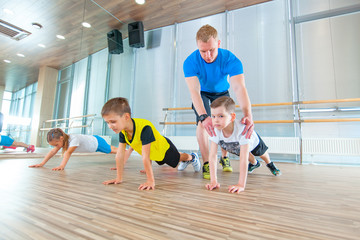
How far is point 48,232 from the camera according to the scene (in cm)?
42

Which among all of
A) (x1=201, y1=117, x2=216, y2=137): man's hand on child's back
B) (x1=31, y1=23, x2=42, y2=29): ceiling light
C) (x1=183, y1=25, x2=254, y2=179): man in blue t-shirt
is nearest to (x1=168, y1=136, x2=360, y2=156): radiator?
(x1=183, y1=25, x2=254, y2=179): man in blue t-shirt

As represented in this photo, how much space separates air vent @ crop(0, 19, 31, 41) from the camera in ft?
6.72

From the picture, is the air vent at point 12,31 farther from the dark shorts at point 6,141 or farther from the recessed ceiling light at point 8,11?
the dark shorts at point 6,141

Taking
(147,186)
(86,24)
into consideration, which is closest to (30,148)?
(86,24)

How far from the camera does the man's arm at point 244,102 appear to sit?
0.95 metres

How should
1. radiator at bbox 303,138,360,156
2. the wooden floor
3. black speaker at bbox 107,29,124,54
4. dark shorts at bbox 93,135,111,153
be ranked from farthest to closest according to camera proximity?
black speaker at bbox 107,29,124,54, radiator at bbox 303,138,360,156, dark shorts at bbox 93,135,111,153, the wooden floor

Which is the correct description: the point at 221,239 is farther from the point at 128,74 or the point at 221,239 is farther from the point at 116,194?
the point at 128,74

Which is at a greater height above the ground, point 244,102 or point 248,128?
point 244,102

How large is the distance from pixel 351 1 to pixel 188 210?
12.4 ft

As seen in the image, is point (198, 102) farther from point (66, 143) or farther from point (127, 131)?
point (66, 143)

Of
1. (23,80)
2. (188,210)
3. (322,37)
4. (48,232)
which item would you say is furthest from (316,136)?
(23,80)

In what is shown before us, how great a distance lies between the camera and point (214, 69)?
3.85ft

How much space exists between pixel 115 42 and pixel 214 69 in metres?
2.93

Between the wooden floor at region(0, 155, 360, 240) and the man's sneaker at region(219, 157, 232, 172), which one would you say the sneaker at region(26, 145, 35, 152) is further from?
the man's sneaker at region(219, 157, 232, 172)
